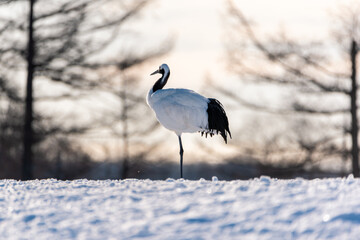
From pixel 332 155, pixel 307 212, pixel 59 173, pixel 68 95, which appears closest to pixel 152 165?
pixel 59 173

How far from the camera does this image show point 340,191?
17.5 feet

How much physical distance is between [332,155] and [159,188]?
1452cm

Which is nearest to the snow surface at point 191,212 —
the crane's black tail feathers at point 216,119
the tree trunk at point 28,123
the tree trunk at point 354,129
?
the crane's black tail feathers at point 216,119

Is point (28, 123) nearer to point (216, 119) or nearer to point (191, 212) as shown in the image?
point (216, 119)

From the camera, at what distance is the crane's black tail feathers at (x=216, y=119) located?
11.4 m

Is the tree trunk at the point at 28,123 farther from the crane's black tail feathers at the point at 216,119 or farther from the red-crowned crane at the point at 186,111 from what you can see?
the crane's black tail feathers at the point at 216,119

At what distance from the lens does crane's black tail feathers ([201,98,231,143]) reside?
11.4m

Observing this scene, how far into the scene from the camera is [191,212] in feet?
15.6

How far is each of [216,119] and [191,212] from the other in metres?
6.78

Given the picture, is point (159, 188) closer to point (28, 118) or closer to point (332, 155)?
point (28, 118)

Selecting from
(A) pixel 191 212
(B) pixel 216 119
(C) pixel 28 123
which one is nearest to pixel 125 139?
(C) pixel 28 123

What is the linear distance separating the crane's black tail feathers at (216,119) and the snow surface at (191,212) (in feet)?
17.2

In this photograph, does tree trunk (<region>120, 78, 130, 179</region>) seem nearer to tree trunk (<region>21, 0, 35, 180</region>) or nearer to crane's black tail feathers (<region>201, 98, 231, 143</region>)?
tree trunk (<region>21, 0, 35, 180</region>)

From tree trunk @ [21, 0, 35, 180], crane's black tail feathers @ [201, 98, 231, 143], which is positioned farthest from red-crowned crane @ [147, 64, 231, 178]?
tree trunk @ [21, 0, 35, 180]
